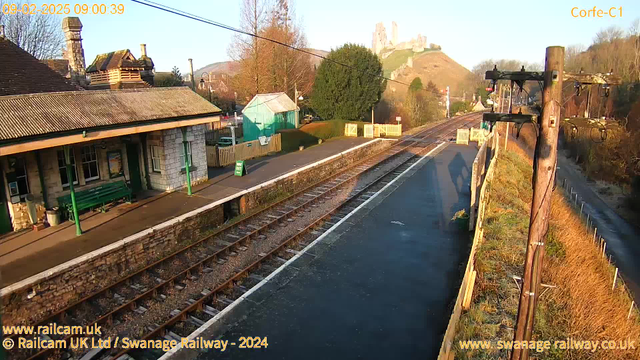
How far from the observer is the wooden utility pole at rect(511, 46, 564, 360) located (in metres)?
4.64

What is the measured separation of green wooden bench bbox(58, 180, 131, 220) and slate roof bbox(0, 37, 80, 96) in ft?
13.7

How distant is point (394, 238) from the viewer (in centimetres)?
1284

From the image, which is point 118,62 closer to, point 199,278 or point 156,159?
point 156,159

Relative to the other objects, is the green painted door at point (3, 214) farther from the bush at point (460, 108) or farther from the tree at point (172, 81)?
the bush at point (460, 108)

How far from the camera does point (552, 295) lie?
9148 millimetres

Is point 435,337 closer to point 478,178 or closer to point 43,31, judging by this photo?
point 478,178

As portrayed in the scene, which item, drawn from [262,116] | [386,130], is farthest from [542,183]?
[386,130]

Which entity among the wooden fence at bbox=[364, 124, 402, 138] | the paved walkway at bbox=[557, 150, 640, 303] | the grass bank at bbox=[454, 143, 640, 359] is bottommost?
the paved walkway at bbox=[557, 150, 640, 303]

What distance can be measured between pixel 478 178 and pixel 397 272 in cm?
740

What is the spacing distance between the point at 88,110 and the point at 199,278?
6431 mm

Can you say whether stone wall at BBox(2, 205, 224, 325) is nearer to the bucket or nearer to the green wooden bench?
the green wooden bench

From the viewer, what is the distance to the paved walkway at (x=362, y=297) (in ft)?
24.9

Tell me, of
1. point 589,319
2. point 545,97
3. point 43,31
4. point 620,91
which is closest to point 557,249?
point 589,319

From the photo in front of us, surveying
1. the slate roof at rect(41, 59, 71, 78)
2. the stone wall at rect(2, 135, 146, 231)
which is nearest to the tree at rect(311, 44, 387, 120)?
the slate roof at rect(41, 59, 71, 78)
